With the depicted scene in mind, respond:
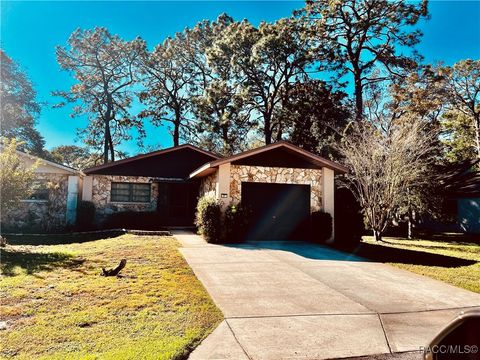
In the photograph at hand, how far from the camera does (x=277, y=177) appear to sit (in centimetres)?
1483

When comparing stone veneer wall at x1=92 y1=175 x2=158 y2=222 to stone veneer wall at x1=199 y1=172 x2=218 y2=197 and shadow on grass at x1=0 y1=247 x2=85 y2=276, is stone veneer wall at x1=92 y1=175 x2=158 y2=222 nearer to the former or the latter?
stone veneer wall at x1=199 y1=172 x2=218 y2=197

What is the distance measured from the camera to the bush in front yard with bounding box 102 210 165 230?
18656mm

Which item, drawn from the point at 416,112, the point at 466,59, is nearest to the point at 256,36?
the point at 416,112

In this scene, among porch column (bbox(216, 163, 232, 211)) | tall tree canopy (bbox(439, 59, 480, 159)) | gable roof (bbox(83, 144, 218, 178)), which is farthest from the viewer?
tall tree canopy (bbox(439, 59, 480, 159))

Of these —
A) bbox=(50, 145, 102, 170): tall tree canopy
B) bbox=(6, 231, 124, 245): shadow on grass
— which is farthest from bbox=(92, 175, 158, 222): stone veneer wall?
bbox=(50, 145, 102, 170): tall tree canopy

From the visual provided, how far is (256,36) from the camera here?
2775cm

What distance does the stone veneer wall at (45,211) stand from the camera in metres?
17.7

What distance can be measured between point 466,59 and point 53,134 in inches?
1523

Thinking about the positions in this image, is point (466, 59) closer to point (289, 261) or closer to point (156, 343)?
point (289, 261)

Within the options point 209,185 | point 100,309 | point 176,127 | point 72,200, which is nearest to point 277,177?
point 209,185

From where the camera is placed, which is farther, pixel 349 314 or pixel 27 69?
pixel 27 69

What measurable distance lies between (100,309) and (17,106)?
3681 centimetres

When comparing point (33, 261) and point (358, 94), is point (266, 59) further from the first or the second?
point (33, 261)

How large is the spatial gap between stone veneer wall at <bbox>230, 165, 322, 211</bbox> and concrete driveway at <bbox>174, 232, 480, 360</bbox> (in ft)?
14.2
